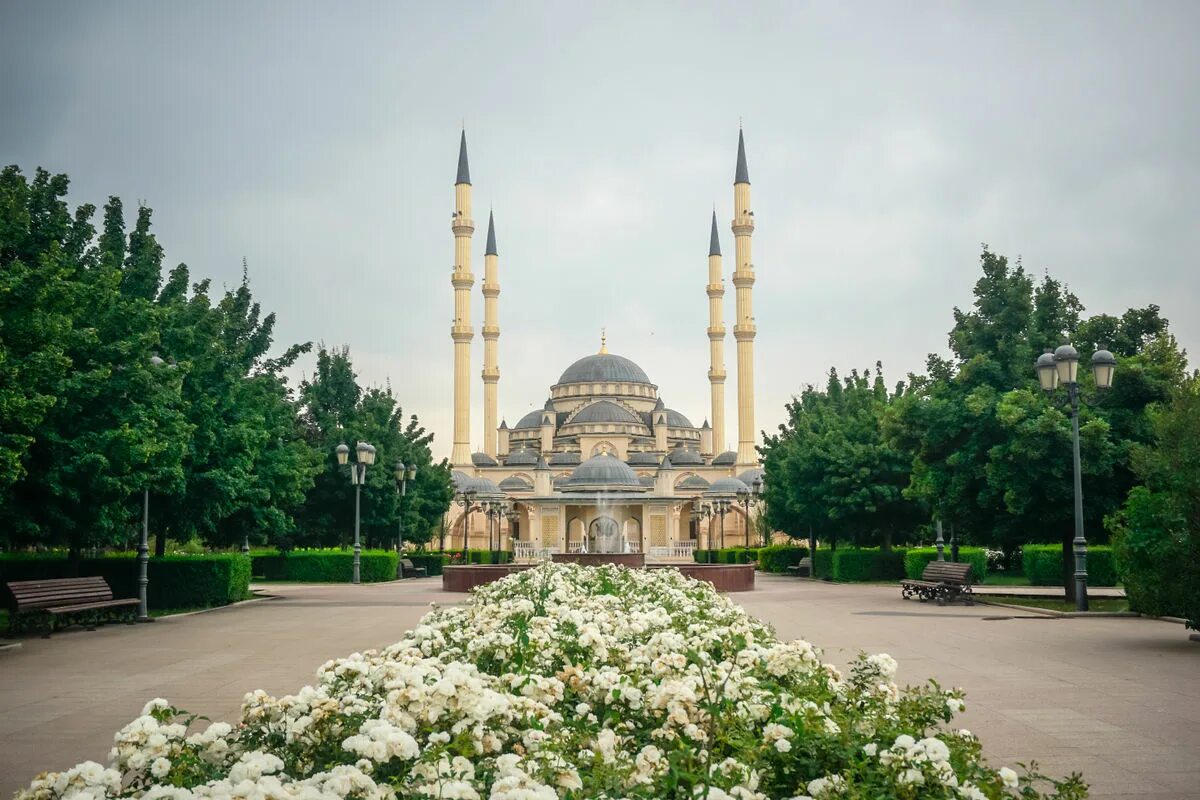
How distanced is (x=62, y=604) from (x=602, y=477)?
48391 millimetres

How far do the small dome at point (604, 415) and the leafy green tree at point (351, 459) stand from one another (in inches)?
1573

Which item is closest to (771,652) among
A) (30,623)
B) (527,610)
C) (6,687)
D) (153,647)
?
(527,610)

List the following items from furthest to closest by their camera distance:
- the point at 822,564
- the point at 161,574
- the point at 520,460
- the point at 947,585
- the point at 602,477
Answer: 1. the point at 520,460
2. the point at 602,477
3. the point at 822,564
4. the point at 947,585
5. the point at 161,574

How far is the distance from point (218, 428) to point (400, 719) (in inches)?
655

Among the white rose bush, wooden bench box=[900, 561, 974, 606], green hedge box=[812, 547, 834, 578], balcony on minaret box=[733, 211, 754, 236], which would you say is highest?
balcony on minaret box=[733, 211, 754, 236]

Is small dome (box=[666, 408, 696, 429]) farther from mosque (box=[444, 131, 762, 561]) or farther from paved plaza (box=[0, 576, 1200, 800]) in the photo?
paved plaza (box=[0, 576, 1200, 800])

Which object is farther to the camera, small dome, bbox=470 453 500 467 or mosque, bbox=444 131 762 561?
small dome, bbox=470 453 500 467

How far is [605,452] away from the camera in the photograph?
7969 centimetres

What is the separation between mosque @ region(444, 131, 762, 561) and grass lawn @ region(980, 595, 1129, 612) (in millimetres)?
33733

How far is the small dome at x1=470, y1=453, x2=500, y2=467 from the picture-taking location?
77438 mm

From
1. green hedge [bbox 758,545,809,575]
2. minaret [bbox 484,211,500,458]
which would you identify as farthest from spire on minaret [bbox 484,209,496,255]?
green hedge [bbox 758,545,809,575]

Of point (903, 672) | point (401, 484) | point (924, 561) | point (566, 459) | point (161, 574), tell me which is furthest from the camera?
point (566, 459)

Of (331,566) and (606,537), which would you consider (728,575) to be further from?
(606,537)

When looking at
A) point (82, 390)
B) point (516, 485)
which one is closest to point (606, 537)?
point (516, 485)
